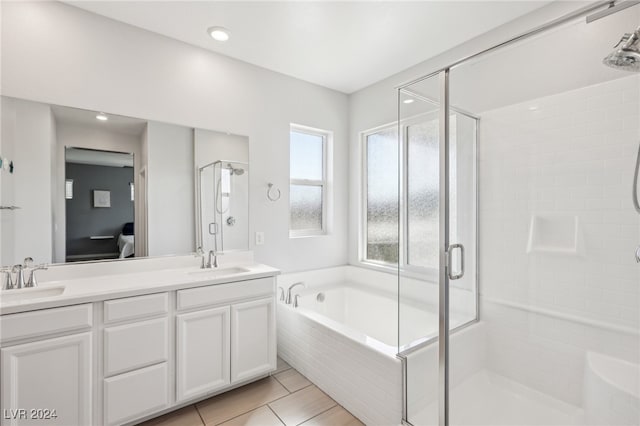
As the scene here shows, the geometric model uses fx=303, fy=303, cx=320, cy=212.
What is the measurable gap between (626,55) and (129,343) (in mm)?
3128

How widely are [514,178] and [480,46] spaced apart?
117 centimetres

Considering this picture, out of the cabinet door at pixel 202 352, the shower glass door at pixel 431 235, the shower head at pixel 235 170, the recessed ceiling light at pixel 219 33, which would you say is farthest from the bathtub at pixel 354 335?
the recessed ceiling light at pixel 219 33

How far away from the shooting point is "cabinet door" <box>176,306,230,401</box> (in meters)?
1.95

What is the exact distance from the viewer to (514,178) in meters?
2.05

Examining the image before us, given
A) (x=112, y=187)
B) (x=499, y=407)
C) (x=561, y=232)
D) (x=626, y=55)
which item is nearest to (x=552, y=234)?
(x=561, y=232)

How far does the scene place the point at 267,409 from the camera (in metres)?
2.04

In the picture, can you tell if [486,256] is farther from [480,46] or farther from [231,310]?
[231,310]

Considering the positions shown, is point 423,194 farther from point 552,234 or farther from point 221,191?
point 221,191

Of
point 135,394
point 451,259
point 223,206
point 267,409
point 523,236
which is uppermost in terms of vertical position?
point 223,206

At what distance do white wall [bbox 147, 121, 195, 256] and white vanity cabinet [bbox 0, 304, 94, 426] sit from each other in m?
0.80

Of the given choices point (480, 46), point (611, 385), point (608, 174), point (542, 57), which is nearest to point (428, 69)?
point (480, 46)

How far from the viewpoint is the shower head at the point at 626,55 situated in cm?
144

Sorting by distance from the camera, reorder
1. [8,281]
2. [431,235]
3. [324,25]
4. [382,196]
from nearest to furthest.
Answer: [8,281]
[431,235]
[324,25]
[382,196]

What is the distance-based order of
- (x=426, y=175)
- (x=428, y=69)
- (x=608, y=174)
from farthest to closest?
(x=428, y=69) → (x=426, y=175) → (x=608, y=174)
